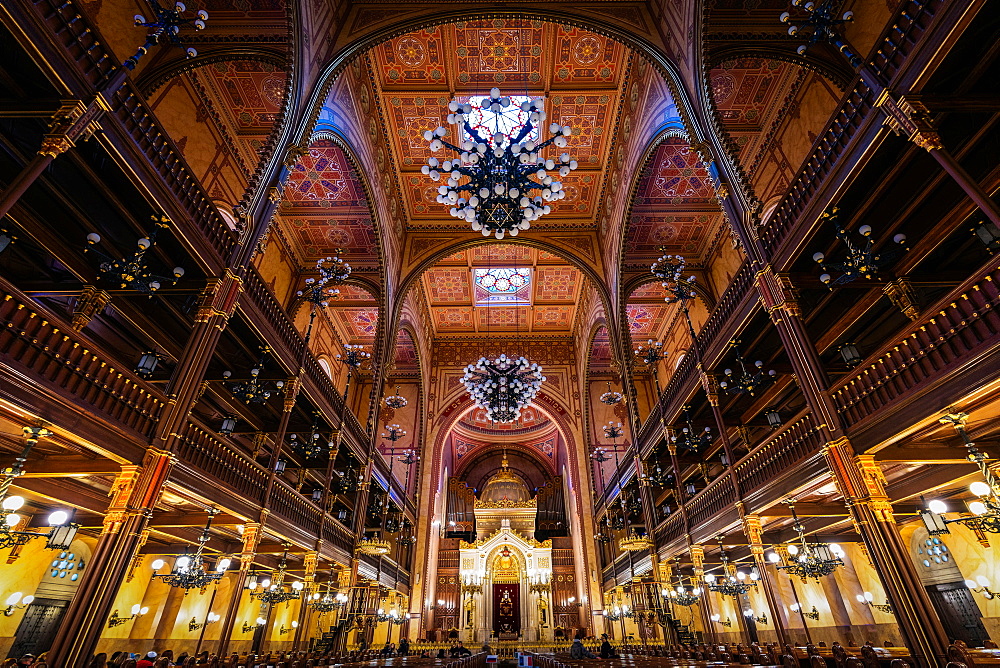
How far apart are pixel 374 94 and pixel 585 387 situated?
18.0 meters

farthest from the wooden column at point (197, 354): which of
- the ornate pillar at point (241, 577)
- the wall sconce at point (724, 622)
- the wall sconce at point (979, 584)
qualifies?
the wall sconce at point (724, 622)

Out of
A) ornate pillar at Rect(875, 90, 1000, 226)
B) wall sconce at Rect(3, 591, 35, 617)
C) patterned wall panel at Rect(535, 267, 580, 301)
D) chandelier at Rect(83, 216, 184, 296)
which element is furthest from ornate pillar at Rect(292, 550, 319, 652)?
patterned wall panel at Rect(535, 267, 580, 301)

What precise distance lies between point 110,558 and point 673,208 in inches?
748

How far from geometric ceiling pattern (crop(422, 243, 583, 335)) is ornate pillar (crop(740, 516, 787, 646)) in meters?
15.6

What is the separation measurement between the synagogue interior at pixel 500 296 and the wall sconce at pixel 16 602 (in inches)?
8.3

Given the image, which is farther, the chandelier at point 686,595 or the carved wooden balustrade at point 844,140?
the chandelier at point 686,595

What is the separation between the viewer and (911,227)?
9289mm

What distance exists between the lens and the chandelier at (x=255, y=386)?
1115cm

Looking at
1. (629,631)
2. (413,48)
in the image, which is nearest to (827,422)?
(413,48)

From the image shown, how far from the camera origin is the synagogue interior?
6594mm

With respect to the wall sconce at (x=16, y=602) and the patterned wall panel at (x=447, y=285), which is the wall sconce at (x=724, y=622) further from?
the wall sconce at (x=16, y=602)

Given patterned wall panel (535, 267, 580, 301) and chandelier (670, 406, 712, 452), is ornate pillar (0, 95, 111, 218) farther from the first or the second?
patterned wall panel (535, 267, 580, 301)

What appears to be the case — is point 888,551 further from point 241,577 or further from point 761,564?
point 241,577

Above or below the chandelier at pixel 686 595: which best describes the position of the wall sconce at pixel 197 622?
below
